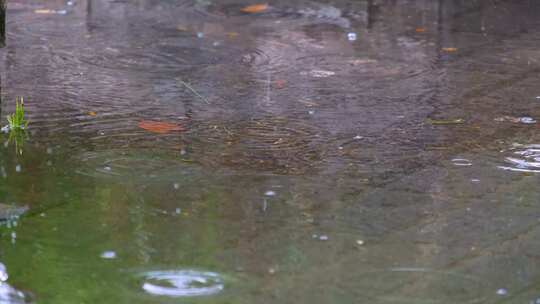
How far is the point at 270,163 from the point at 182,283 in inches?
53.0

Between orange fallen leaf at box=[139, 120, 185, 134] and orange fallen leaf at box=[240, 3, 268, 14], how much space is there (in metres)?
3.34

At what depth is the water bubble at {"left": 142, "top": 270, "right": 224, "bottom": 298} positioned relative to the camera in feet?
10.5

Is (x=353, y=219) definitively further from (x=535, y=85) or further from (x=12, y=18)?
(x=12, y=18)

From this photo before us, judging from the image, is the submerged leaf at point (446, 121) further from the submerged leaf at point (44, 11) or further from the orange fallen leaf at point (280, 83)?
the submerged leaf at point (44, 11)

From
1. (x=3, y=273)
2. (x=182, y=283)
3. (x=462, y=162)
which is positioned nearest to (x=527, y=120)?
(x=462, y=162)

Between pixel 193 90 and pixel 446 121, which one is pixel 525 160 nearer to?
pixel 446 121

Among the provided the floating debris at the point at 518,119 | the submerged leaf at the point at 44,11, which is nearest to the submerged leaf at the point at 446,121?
the floating debris at the point at 518,119

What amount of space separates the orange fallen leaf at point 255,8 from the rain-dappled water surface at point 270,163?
0.51 meters

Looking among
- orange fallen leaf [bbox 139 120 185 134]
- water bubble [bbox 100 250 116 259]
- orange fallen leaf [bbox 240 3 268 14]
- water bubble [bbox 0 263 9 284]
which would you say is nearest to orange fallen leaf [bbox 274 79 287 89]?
orange fallen leaf [bbox 139 120 185 134]

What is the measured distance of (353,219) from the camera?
3.87 meters

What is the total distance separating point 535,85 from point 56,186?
304cm

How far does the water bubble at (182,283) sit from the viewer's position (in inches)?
126

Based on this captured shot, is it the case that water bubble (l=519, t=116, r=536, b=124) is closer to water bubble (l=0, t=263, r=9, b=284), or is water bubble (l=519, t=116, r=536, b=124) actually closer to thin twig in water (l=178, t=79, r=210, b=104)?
thin twig in water (l=178, t=79, r=210, b=104)

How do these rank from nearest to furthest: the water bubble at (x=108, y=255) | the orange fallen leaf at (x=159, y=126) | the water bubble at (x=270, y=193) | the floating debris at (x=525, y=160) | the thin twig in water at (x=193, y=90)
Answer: the water bubble at (x=108, y=255), the water bubble at (x=270, y=193), the floating debris at (x=525, y=160), the orange fallen leaf at (x=159, y=126), the thin twig in water at (x=193, y=90)
